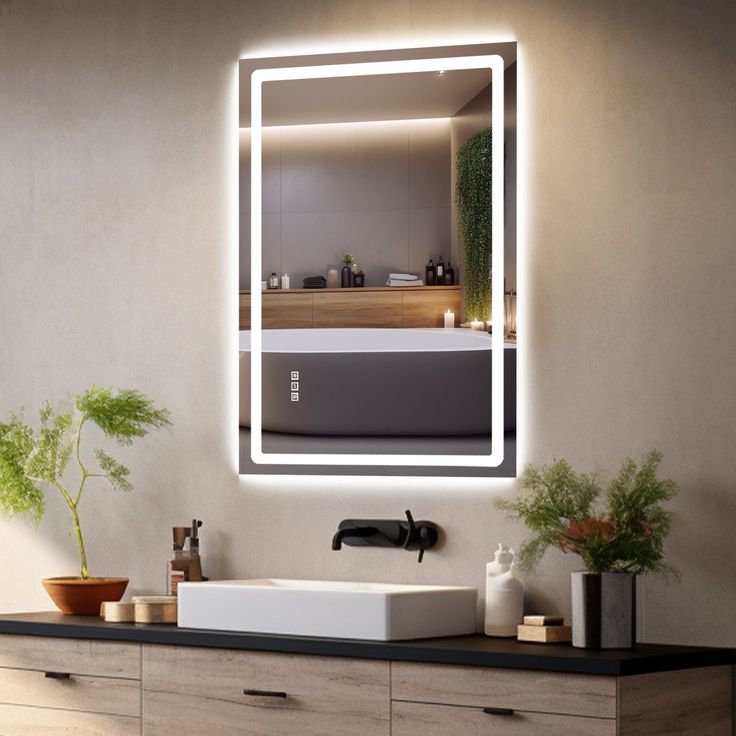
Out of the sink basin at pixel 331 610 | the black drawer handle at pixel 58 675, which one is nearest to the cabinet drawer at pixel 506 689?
the sink basin at pixel 331 610

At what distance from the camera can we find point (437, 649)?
2.86 metres

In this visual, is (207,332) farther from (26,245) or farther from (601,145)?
(601,145)

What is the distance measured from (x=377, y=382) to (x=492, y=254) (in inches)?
18.0

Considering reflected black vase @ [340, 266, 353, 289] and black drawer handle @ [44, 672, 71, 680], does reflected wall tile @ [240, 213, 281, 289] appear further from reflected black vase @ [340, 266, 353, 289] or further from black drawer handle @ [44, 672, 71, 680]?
black drawer handle @ [44, 672, 71, 680]

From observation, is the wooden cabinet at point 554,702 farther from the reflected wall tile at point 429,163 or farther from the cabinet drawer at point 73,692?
the reflected wall tile at point 429,163

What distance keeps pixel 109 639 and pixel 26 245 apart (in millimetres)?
1248

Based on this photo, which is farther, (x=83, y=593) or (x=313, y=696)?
(x=83, y=593)

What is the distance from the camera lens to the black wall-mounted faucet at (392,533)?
3342mm

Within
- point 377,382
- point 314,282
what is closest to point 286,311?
point 314,282

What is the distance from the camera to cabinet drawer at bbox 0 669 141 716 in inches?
126

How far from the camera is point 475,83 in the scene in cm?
343

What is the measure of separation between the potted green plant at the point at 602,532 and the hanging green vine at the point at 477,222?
1.61 ft

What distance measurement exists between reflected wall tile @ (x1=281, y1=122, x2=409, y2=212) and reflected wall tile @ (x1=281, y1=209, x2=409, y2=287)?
27 millimetres

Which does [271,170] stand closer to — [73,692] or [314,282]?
[314,282]
